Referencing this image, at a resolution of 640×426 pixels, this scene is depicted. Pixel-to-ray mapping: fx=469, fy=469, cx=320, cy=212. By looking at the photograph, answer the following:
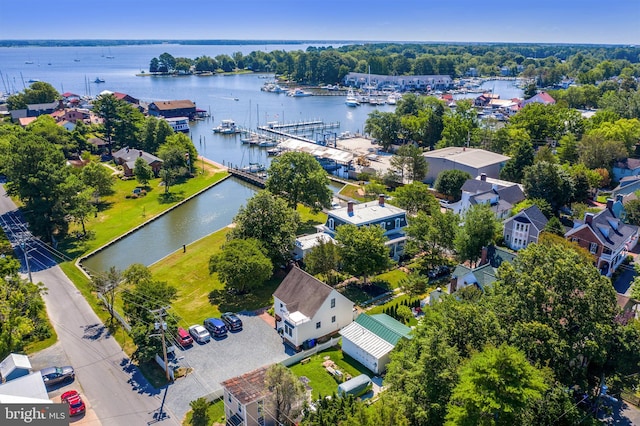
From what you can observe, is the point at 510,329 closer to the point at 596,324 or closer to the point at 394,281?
the point at 596,324

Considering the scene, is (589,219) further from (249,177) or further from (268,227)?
(249,177)

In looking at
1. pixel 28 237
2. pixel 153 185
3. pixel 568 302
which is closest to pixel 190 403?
pixel 568 302

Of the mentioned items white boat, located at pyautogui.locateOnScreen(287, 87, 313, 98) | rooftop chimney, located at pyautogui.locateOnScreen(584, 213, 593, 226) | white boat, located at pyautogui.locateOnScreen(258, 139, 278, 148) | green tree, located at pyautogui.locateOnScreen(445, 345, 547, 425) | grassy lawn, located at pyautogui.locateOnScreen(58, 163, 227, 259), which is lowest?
grassy lawn, located at pyautogui.locateOnScreen(58, 163, 227, 259)

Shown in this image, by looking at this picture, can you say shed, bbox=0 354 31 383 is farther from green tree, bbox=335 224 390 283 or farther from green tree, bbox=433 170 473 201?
green tree, bbox=433 170 473 201

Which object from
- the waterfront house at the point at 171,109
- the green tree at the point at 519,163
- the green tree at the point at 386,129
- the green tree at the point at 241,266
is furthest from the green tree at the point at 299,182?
the waterfront house at the point at 171,109

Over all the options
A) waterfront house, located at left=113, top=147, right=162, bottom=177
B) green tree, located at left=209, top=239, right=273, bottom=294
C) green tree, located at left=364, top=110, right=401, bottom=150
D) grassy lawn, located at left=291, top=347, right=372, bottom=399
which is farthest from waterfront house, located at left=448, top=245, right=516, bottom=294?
waterfront house, located at left=113, top=147, right=162, bottom=177
